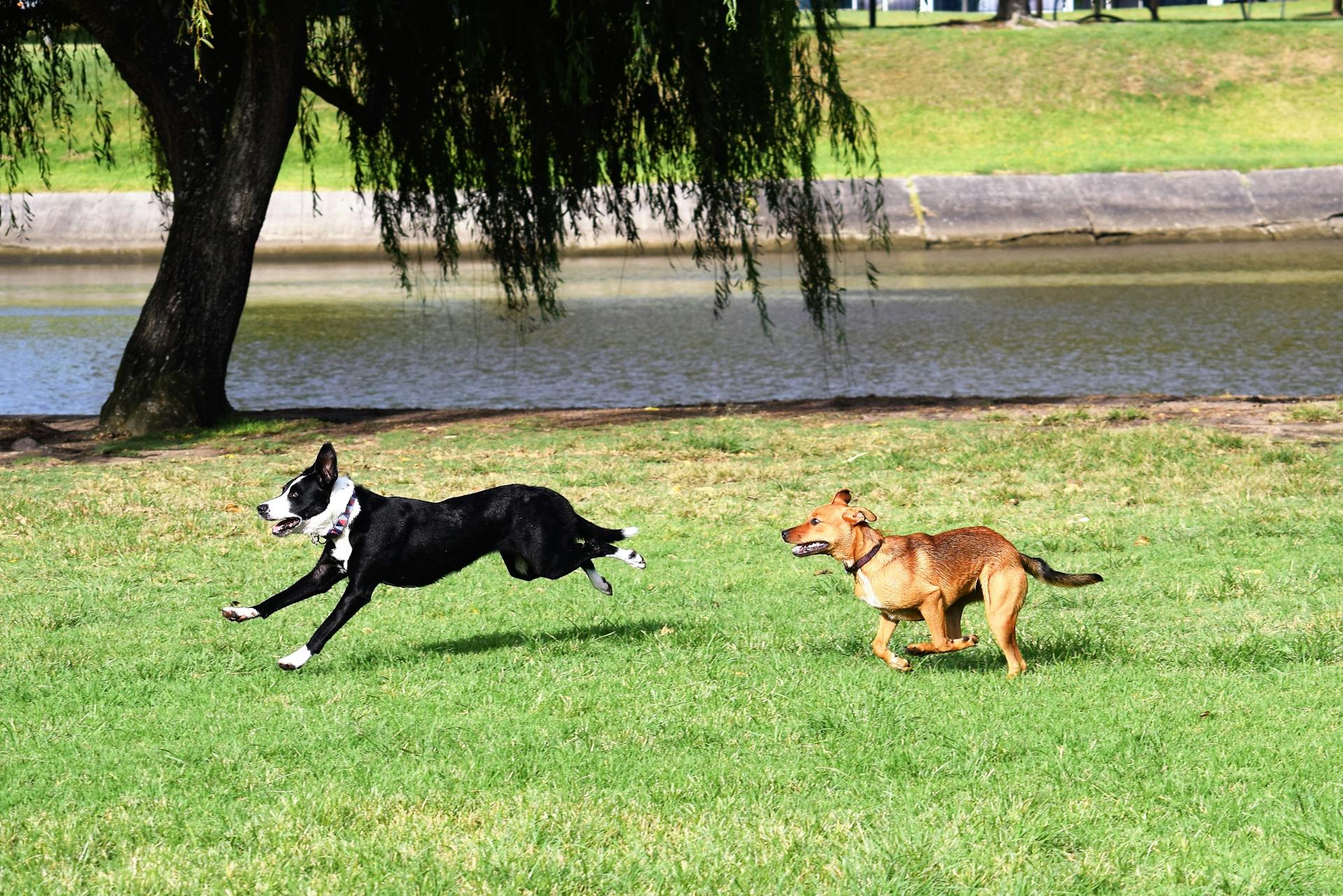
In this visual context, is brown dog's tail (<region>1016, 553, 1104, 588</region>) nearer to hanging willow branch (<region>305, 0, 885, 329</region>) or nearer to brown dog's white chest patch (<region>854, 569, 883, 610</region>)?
brown dog's white chest patch (<region>854, 569, 883, 610</region>)

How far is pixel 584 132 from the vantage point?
52.8 feet

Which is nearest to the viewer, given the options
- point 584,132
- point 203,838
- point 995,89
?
point 203,838

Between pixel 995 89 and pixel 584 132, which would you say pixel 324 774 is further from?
pixel 995 89

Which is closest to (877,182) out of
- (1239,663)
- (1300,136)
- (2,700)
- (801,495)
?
(801,495)

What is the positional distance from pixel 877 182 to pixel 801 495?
588 cm

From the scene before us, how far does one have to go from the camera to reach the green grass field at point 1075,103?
46.3 m

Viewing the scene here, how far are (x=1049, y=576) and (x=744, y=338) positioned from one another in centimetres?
1928

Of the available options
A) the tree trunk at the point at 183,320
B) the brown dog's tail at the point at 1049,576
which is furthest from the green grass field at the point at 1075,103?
the brown dog's tail at the point at 1049,576

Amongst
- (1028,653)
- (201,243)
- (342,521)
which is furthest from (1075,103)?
(342,521)

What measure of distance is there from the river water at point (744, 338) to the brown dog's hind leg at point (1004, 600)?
1256 cm

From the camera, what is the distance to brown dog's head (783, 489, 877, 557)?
6219 mm

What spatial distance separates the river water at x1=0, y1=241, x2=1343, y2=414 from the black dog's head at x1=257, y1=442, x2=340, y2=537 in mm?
12309

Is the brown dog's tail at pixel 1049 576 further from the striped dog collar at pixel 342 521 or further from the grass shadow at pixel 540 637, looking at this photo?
the striped dog collar at pixel 342 521

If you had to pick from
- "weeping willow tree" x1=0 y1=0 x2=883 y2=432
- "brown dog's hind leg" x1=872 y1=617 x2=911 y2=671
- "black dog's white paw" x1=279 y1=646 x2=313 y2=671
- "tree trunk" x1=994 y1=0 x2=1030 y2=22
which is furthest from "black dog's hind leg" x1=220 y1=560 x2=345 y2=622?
"tree trunk" x1=994 y1=0 x2=1030 y2=22
